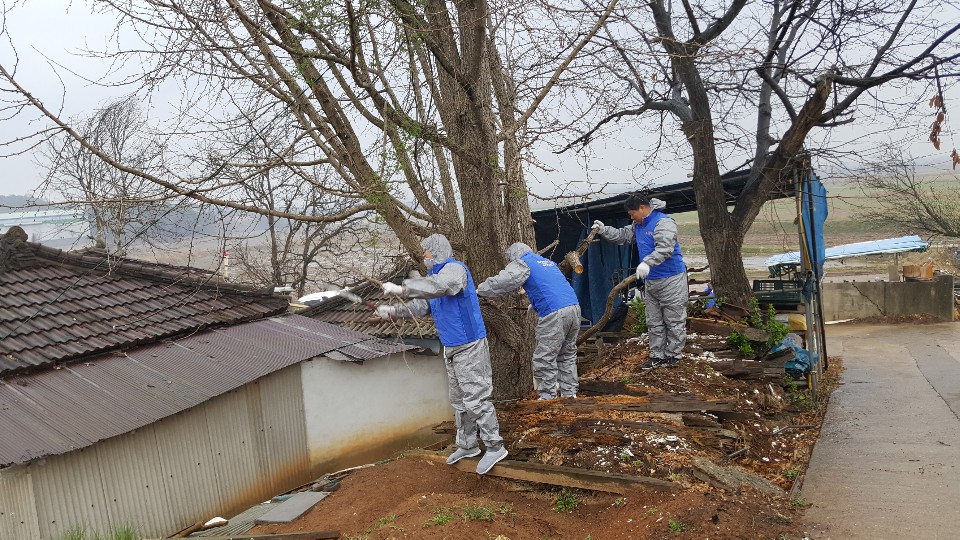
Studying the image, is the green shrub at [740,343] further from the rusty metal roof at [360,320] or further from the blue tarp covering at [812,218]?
the rusty metal roof at [360,320]

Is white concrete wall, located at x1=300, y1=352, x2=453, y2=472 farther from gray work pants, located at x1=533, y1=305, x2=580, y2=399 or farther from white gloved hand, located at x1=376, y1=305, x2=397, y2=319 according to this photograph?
white gloved hand, located at x1=376, y1=305, x2=397, y2=319

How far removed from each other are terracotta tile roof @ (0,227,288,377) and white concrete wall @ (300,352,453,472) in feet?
4.89

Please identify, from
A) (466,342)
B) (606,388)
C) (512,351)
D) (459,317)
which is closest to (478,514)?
(466,342)

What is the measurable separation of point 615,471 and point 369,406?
6.20 metres

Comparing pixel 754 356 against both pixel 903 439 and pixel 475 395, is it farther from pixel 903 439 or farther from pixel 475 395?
pixel 475 395

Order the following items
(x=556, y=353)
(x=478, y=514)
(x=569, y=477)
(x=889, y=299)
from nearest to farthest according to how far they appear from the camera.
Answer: (x=478, y=514) < (x=569, y=477) < (x=556, y=353) < (x=889, y=299)

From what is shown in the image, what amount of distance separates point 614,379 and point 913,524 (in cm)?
372

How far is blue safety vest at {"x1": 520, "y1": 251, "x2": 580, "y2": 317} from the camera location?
6970 mm

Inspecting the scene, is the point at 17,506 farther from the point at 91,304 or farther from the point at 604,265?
the point at 604,265

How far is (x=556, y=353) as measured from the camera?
721 centimetres

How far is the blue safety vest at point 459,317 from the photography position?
20.1 ft

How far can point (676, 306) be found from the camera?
855cm

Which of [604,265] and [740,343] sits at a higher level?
[604,265]

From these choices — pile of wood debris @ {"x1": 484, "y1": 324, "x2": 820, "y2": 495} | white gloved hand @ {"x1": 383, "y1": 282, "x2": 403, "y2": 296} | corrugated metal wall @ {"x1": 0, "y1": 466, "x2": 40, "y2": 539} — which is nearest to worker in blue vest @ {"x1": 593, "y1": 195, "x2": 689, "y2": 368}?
pile of wood debris @ {"x1": 484, "y1": 324, "x2": 820, "y2": 495}
